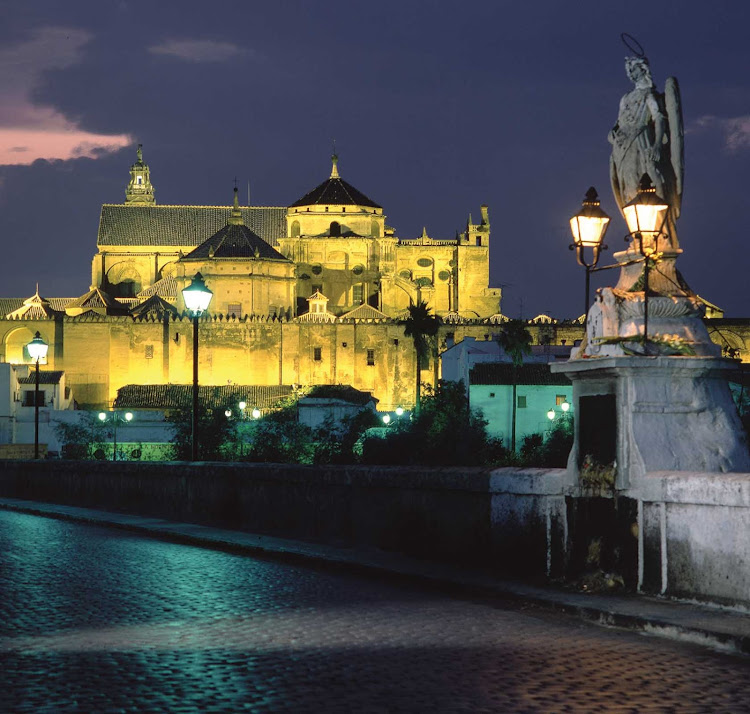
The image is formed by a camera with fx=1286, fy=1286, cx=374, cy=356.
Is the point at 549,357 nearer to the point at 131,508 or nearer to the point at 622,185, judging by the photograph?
the point at 131,508

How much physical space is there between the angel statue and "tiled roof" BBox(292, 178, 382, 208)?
96.4 metres

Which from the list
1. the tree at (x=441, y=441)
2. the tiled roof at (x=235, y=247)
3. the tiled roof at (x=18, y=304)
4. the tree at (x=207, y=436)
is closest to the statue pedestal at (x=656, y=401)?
the tree at (x=207, y=436)

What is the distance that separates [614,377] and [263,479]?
7087 millimetres

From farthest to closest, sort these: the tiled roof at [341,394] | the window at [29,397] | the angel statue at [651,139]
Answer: the tiled roof at [341,394], the window at [29,397], the angel statue at [651,139]

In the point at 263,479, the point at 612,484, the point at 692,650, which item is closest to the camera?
the point at 692,650

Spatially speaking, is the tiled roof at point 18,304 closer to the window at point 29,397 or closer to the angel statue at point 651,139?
the window at point 29,397

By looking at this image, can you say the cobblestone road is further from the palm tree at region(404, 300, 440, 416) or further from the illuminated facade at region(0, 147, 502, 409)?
the illuminated facade at region(0, 147, 502, 409)

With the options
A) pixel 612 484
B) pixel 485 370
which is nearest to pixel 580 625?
pixel 612 484

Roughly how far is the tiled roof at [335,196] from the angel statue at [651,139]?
9643 cm

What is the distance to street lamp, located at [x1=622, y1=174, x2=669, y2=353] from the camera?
10180 mm

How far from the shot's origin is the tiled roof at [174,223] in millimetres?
112625

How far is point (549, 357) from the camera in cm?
8775

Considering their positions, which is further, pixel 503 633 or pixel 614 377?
pixel 614 377

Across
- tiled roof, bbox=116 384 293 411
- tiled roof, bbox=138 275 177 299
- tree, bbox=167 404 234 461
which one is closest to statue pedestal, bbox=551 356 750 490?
tree, bbox=167 404 234 461
